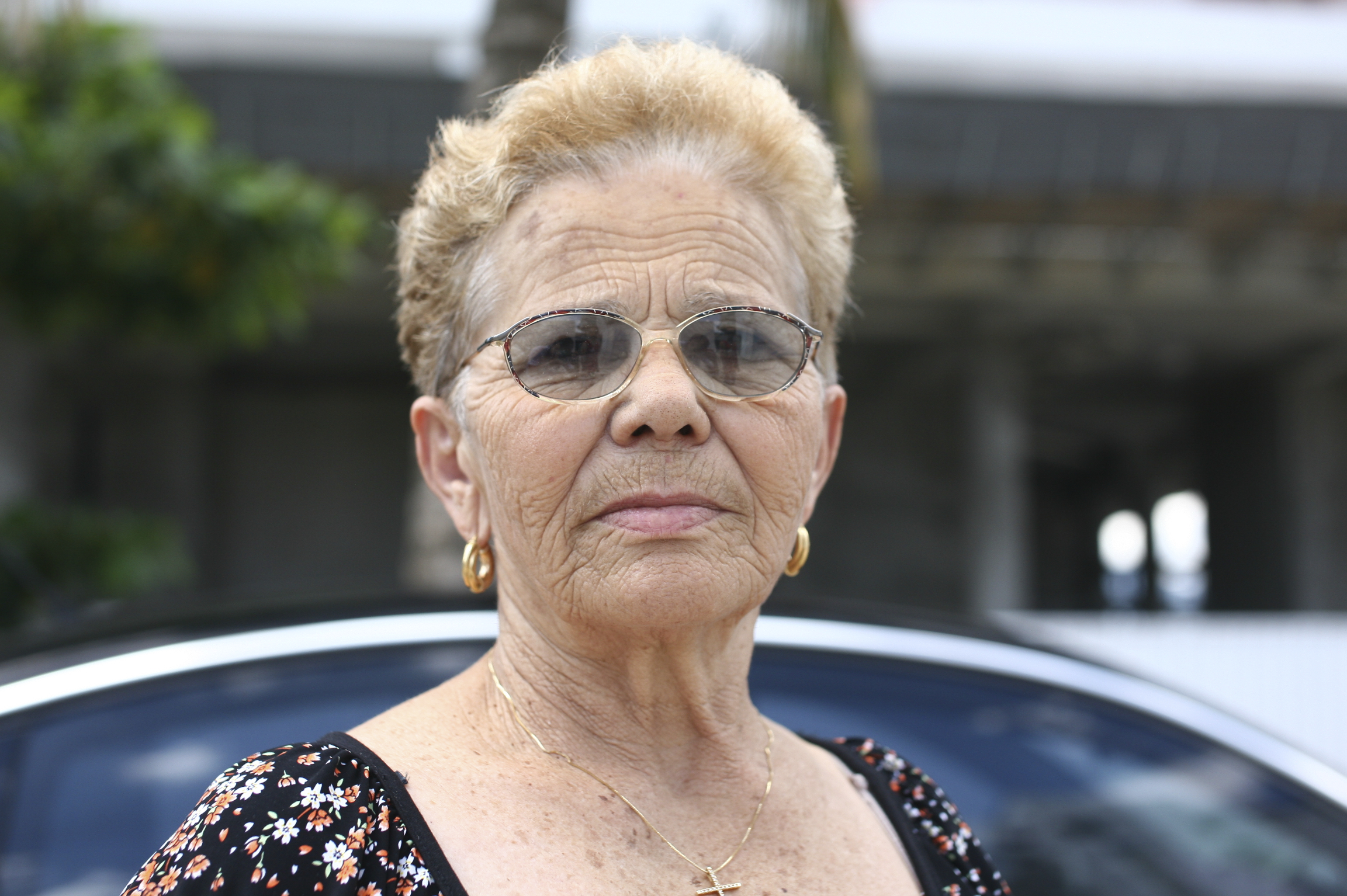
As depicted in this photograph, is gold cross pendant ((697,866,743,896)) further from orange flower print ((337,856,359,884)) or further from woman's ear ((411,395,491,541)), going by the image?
woman's ear ((411,395,491,541))

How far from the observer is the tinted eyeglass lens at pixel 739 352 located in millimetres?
1359

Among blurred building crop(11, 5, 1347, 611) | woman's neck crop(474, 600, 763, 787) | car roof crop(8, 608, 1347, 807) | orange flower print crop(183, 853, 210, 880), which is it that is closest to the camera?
orange flower print crop(183, 853, 210, 880)

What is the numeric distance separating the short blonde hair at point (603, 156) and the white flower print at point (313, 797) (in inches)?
21.6

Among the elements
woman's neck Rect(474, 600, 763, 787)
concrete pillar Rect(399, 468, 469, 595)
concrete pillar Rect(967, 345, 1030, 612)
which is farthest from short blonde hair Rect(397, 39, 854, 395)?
concrete pillar Rect(967, 345, 1030, 612)

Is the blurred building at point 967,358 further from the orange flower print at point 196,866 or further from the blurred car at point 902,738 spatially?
the orange flower print at point 196,866

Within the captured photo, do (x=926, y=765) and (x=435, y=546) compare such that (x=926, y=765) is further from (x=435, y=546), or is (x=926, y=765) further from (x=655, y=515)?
(x=435, y=546)

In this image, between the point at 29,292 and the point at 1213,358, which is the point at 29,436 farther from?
the point at 1213,358

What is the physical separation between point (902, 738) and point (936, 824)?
1.65 feet

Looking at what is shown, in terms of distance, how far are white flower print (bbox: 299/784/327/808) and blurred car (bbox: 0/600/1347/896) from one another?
78 centimetres

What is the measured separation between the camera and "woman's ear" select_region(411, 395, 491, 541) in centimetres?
149

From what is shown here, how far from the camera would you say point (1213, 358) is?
44.9 ft

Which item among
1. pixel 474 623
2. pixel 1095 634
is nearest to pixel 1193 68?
pixel 1095 634

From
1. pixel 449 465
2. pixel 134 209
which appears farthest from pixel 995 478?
pixel 449 465

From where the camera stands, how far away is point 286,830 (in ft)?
3.74
